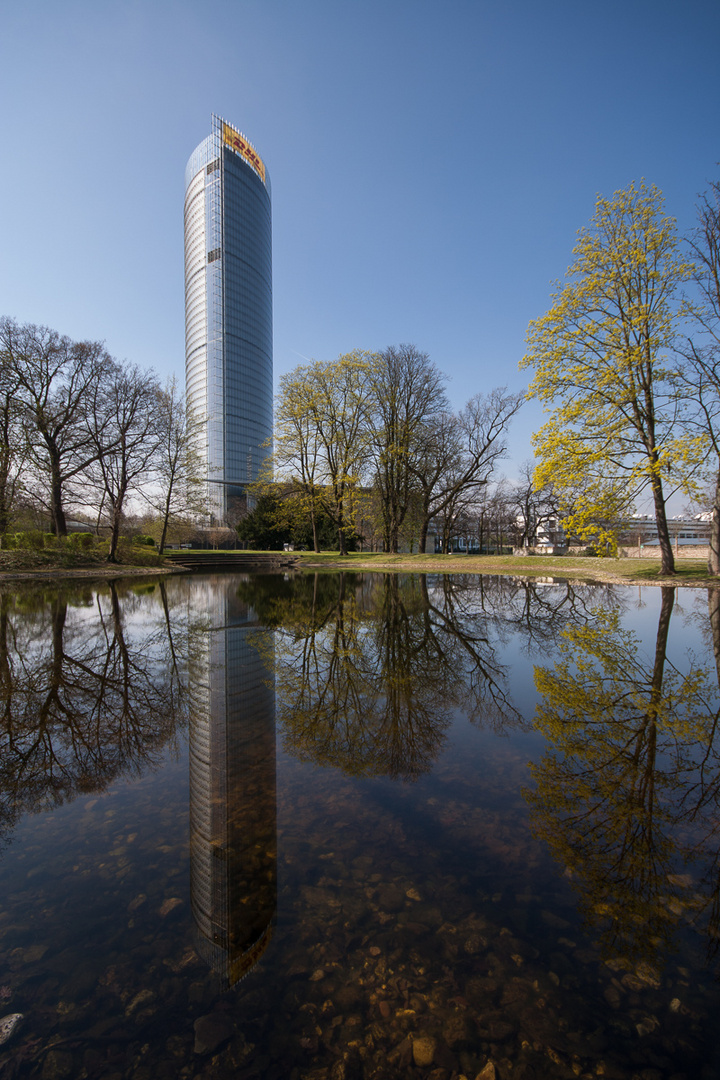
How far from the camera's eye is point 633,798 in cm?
295

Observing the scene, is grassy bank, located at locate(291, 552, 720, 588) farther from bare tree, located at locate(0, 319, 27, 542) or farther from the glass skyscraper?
the glass skyscraper

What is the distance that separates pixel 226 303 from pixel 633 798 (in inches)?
4189

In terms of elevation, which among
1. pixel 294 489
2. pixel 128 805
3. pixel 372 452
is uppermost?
pixel 372 452

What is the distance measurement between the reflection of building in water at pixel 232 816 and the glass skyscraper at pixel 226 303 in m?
88.8

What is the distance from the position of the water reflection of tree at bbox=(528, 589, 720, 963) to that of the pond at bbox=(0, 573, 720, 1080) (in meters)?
0.02

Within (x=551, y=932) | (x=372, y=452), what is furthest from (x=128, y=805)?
(x=372, y=452)

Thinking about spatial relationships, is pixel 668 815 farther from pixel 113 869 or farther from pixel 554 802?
pixel 113 869

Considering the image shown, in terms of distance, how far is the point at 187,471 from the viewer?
32.4 m

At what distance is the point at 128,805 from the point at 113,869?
2.24ft

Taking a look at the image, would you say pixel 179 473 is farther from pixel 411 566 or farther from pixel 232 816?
pixel 232 816

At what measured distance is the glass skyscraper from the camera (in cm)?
9194

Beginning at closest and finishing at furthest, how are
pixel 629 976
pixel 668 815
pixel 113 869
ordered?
pixel 629 976
pixel 113 869
pixel 668 815

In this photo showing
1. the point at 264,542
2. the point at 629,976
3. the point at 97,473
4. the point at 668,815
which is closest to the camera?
the point at 629,976

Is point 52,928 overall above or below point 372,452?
below
